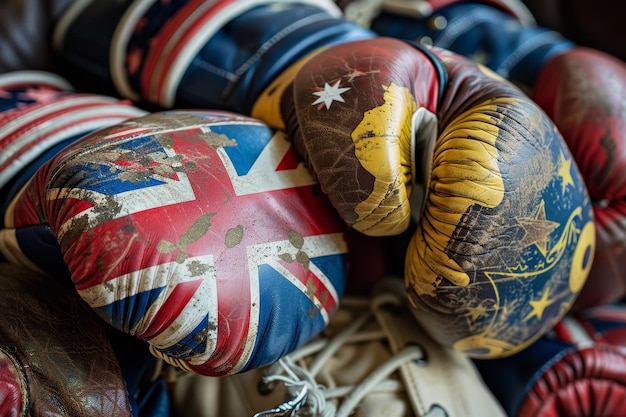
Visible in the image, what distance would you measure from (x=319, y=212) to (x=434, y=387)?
0.23 metres

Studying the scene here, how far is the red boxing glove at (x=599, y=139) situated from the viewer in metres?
0.66

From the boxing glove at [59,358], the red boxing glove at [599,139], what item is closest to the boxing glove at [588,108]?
the red boxing glove at [599,139]

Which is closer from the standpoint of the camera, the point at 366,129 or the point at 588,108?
the point at 366,129

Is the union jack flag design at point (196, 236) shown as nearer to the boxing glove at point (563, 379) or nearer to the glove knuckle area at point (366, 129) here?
the glove knuckle area at point (366, 129)

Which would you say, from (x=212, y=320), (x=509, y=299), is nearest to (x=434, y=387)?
(x=509, y=299)

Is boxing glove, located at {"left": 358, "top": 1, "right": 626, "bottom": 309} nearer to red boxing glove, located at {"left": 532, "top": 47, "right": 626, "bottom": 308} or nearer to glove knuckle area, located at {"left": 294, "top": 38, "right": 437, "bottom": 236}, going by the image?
red boxing glove, located at {"left": 532, "top": 47, "right": 626, "bottom": 308}

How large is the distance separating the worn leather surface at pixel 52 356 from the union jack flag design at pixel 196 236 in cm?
6

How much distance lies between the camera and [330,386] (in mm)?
615

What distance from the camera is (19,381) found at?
0.47 m

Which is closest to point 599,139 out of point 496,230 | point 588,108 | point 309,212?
point 588,108

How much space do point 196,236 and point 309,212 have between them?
119mm

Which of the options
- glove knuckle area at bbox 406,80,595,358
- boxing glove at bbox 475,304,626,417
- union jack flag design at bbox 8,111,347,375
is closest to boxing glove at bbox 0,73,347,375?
union jack flag design at bbox 8,111,347,375

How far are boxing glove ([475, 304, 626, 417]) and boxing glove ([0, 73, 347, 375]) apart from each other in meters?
0.27

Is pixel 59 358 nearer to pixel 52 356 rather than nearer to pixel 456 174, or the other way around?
pixel 52 356
